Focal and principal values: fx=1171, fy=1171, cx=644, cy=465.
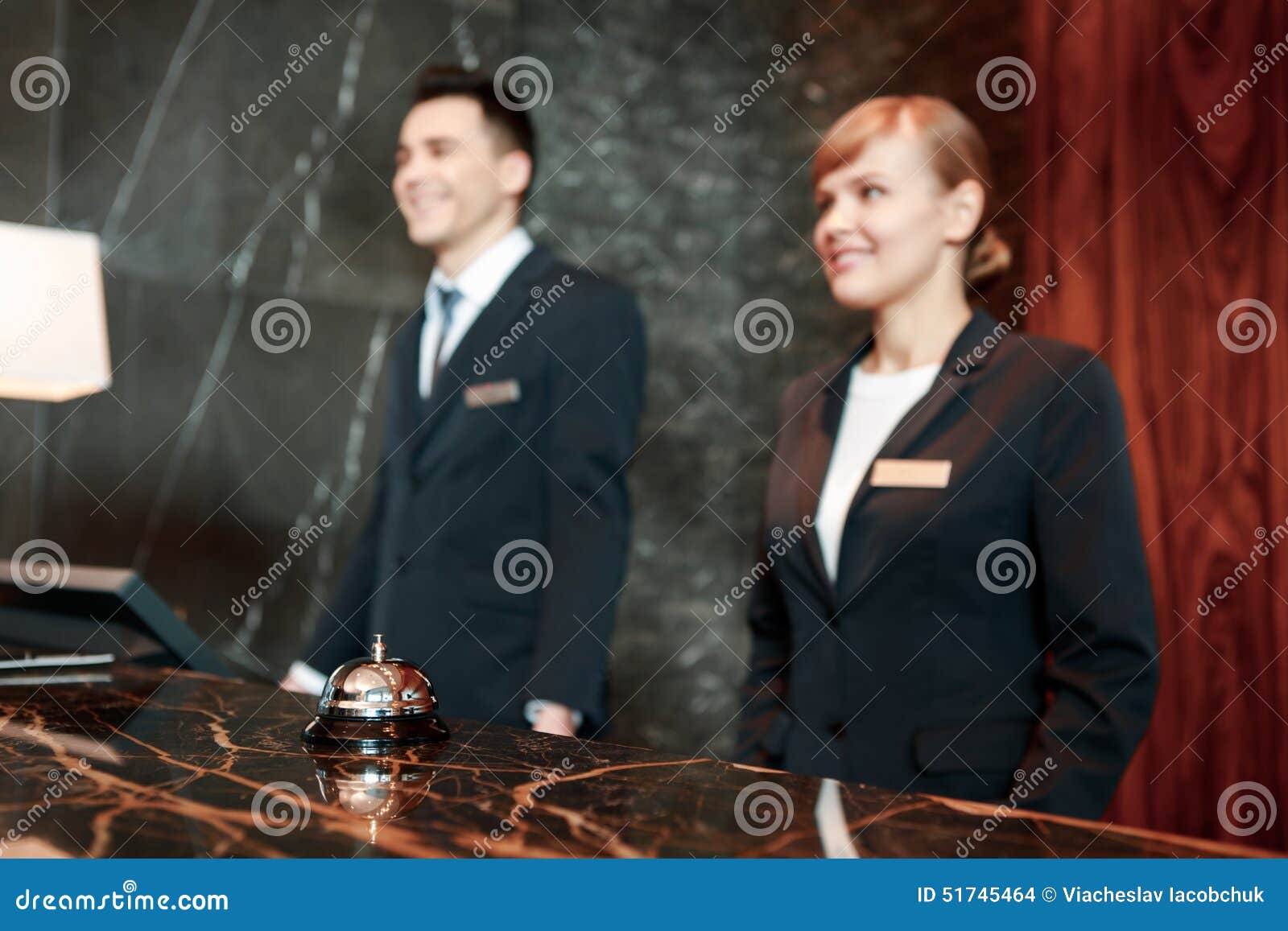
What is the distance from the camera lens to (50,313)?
7.22 feet

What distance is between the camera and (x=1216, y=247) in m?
1.84

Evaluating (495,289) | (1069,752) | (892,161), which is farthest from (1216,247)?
(495,289)
